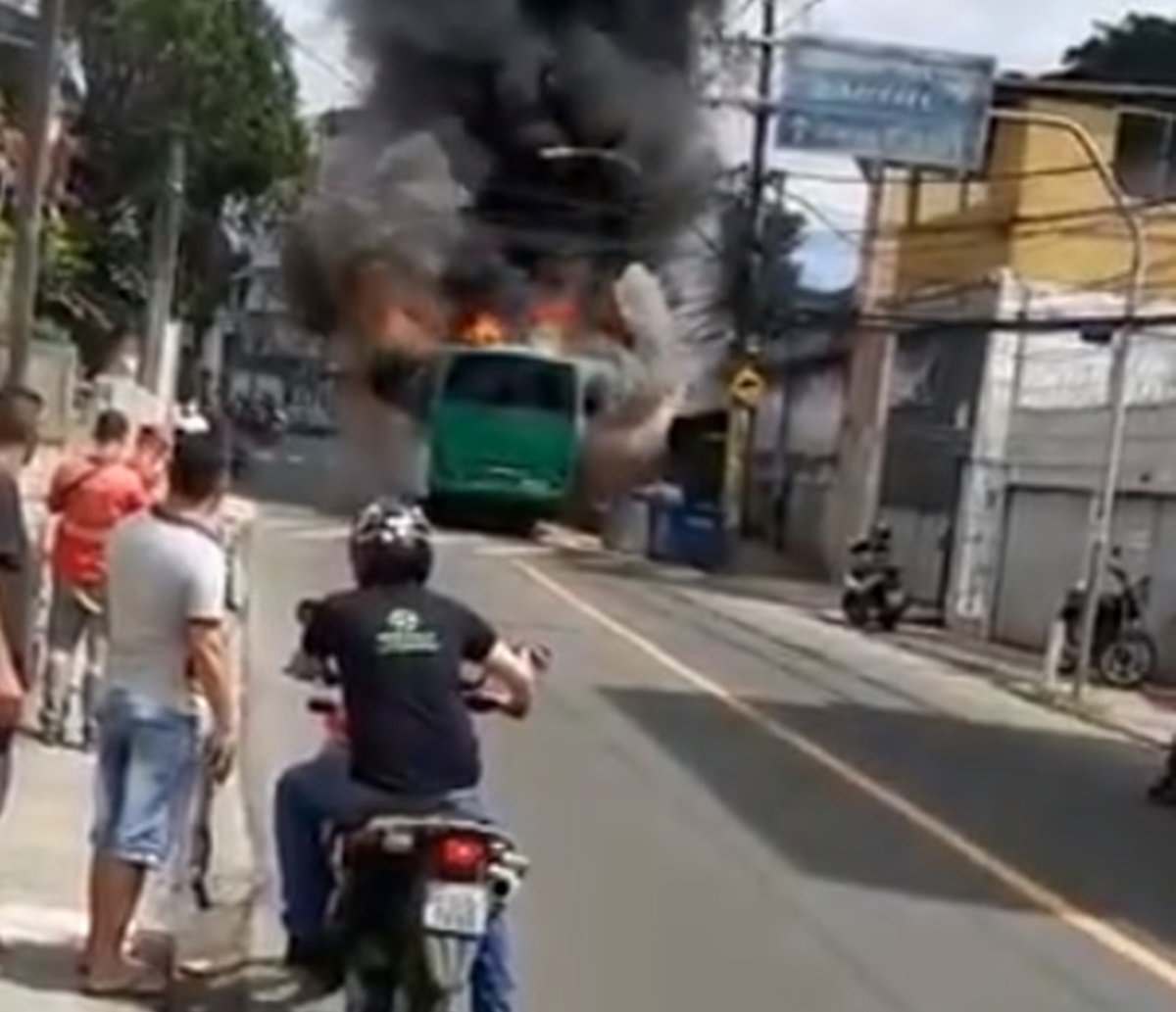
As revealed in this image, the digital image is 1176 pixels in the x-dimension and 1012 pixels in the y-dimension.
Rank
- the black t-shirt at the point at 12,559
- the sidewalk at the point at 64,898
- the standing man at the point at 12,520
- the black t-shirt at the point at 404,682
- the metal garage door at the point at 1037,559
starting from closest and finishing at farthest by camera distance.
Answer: the black t-shirt at the point at 404,682 < the sidewalk at the point at 64,898 < the standing man at the point at 12,520 < the black t-shirt at the point at 12,559 < the metal garage door at the point at 1037,559

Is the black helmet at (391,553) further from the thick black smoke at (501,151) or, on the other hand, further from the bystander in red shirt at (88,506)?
the thick black smoke at (501,151)

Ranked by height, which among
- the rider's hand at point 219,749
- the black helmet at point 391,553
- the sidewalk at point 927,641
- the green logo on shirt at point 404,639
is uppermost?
the black helmet at point 391,553

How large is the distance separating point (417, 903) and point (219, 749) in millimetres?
1434

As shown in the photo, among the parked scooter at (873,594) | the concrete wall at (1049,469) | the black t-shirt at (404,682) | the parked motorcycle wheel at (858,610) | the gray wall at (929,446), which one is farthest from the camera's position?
the gray wall at (929,446)

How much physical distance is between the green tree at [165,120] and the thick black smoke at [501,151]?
15.9ft

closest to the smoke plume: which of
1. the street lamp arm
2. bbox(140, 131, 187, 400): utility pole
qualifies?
bbox(140, 131, 187, 400): utility pole

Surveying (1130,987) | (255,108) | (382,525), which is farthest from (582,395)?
(382,525)

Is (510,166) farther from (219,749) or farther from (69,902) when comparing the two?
(219,749)

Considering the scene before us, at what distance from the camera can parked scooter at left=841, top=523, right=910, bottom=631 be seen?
3647 cm

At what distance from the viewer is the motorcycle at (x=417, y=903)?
705 cm

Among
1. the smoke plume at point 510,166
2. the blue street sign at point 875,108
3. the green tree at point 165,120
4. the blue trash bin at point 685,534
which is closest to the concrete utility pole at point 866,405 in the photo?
the blue trash bin at point 685,534

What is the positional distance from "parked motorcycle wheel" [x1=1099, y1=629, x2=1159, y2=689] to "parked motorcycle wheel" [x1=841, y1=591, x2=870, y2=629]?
640cm

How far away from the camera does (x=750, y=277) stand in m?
44.7

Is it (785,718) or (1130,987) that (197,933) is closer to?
(1130,987)
